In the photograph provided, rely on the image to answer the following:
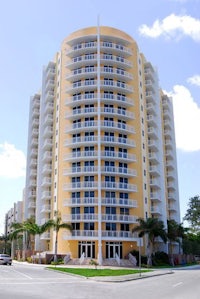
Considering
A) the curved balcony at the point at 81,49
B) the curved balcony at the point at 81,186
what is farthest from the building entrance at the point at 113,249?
the curved balcony at the point at 81,49

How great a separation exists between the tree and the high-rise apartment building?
8.34 m

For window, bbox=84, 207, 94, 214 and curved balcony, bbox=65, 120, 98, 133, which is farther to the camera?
curved balcony, bbox=65, 120, 98, 133

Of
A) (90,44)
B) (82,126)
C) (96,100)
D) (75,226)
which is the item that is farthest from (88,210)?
(90,44)

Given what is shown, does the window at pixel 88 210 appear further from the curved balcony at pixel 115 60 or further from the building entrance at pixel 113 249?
the curved balcony at pixel 115 60

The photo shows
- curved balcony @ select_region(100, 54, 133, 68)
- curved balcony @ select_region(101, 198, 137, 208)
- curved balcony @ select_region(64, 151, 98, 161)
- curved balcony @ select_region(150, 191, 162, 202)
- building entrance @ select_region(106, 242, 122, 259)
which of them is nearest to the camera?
building entrance @ select_region(106, 242, 122, 259)

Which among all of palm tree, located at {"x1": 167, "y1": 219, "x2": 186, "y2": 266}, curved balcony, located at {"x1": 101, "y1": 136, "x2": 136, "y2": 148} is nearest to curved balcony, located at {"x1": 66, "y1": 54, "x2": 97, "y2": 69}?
curved balcony, located at {"x1": 101, "y1": 136, "x2": 136, "y2": 148}

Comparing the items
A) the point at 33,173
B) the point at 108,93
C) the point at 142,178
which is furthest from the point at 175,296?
the point at 33,173

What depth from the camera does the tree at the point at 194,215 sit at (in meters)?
68.5

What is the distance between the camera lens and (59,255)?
52.4 metres

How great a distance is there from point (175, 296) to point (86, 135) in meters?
45.1

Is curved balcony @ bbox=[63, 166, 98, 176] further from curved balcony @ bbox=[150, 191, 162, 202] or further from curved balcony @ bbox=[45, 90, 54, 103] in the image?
curved balcony @ bbox=[45, 90, 54, 103]

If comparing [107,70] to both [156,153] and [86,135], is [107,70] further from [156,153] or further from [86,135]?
[156,153]

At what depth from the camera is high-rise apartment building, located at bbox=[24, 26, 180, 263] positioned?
55156mm

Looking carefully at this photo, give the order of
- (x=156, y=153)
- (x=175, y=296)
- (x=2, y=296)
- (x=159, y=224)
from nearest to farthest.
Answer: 1. (x=2, y=296)
2. (x=175, y=296)
3. (x=159, y=224)
4. (x=156, y=153)
